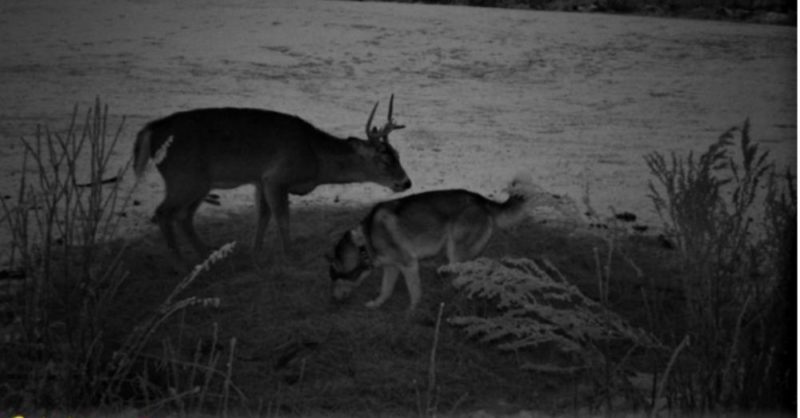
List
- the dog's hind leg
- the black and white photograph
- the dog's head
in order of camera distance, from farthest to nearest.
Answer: the dog's head < the dog's hind leg < the black and white photograph

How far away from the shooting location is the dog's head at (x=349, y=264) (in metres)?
4.93

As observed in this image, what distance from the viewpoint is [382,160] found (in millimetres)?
5977

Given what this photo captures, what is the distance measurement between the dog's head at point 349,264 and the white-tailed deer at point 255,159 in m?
0.71

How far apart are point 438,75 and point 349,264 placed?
532cm

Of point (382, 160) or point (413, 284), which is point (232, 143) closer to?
point (382, 160)

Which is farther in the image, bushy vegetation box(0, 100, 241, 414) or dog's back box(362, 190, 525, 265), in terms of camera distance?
dog's back box(362, 190, 525, 265)

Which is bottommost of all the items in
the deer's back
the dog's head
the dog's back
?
the dog's head

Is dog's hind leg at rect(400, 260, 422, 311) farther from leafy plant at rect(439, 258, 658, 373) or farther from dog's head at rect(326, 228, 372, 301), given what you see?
leafy plant at rect(439, 258, 658, 373)

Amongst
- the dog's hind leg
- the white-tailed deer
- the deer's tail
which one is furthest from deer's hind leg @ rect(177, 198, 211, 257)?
the dog's hind leg

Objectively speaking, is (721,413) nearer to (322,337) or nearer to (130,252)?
(322,337)

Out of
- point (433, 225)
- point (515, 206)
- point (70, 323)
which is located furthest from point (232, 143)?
point (70, 323)

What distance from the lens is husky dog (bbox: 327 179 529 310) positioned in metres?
4.84

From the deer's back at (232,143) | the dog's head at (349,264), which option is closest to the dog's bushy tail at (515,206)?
the dog's head at (349,264)

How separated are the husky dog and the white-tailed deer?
758 millimetres
